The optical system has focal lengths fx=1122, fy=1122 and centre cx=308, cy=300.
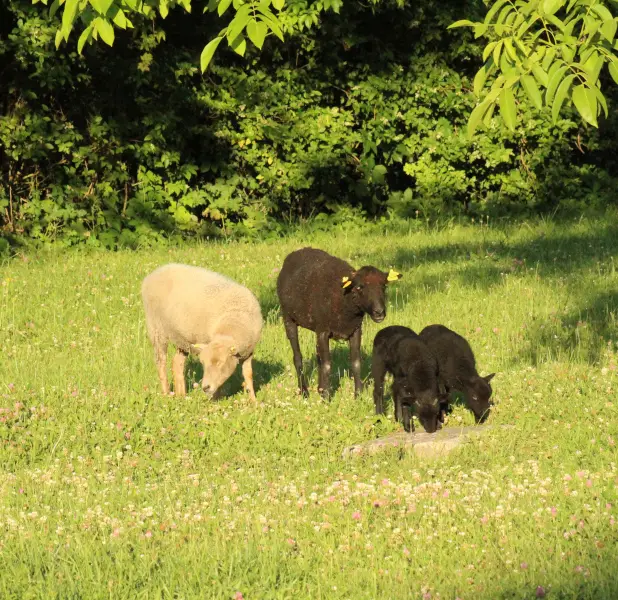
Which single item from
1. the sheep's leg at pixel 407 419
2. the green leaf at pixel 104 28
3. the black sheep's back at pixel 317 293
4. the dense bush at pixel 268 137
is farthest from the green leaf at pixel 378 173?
the green leaf at pixel 104 28

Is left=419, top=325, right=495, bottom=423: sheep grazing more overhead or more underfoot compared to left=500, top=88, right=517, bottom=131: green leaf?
more underfoot

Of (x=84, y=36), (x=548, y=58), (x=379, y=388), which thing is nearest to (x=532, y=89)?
(x=548, y=58)

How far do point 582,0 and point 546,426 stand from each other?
3.86 meters

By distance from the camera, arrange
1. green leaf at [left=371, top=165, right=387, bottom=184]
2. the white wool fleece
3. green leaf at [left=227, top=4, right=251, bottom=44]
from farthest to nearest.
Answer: green leaf at [left=371, top=165, right=387, bottom=184]
the white wool fleece
green leaf at [left=227, top=4, right=251, bottom=44]

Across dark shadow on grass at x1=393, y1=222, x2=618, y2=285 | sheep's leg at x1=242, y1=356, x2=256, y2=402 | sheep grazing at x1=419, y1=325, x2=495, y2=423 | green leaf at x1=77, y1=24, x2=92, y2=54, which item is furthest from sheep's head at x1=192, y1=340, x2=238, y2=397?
dark shadow on grass at x1=393, y1=222, x2=618, y2=285

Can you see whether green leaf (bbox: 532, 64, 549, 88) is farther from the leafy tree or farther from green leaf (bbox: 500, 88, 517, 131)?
green leaf (bbox: 500, 88, 517, 131)

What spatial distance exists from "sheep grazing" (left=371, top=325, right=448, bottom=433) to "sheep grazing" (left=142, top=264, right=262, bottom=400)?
122 cm

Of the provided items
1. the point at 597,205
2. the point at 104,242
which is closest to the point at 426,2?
the point at 597,205

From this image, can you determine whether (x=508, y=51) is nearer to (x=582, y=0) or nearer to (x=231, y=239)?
(x=582, y=0)

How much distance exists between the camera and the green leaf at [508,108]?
5844 mm

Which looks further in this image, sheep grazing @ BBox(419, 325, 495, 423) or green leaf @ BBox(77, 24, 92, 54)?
sheep grazing @ BBox(419, 325, 495, 423)

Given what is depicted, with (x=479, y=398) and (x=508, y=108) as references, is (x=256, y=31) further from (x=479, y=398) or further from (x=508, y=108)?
(x=479, y=398)

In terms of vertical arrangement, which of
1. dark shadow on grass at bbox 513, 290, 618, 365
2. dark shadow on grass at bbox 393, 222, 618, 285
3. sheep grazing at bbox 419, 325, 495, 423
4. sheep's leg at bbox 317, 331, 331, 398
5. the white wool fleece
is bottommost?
dark shadow on grass at bbox 393, 222, 618, 285

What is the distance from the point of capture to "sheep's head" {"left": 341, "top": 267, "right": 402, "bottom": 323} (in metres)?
10.1
